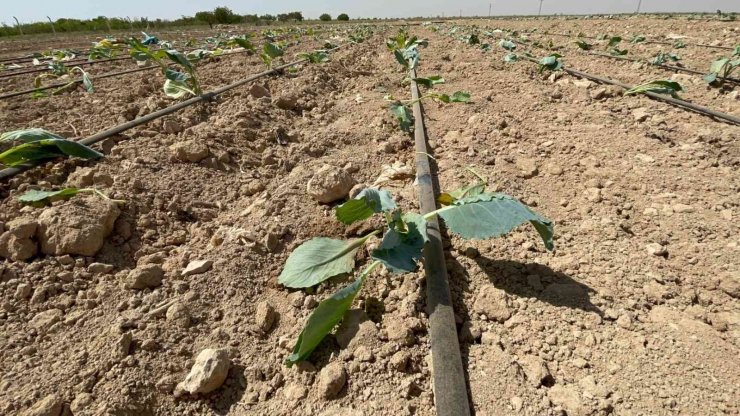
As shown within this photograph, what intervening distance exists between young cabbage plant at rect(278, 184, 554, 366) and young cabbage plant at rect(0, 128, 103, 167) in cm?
174

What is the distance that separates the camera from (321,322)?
1.17 metres

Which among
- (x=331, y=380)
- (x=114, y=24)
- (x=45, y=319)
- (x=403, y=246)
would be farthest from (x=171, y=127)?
(x=114, y=24)

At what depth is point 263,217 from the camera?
6.19 feet

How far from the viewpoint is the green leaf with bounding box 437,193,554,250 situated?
4.03 ft

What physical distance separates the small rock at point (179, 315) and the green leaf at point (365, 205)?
0.64 meters

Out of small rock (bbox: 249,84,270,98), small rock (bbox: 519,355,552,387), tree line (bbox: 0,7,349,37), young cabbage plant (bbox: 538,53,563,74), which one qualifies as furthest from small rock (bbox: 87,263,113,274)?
tree line (bbox: 0,7,349,37)

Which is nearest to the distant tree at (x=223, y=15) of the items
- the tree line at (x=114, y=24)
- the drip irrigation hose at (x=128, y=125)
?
the tree line at (x=114, y=24)

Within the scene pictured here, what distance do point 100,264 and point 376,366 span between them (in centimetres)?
123

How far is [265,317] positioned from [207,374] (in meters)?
0.27

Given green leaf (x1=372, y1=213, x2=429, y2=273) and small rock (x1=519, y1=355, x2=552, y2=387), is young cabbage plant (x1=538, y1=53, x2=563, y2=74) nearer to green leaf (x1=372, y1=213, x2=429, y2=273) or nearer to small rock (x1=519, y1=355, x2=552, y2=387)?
green leaf (x1=372, y1=213, x2=429, y2=273)

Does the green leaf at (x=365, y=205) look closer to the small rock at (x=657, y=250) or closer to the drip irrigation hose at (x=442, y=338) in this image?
the drip irrigation hose at (x=442, y=338)

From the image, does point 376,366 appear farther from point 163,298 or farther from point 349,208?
point 163,298

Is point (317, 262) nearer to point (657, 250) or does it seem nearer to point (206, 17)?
point (657, 250)

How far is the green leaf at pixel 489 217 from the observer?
1229 mm
